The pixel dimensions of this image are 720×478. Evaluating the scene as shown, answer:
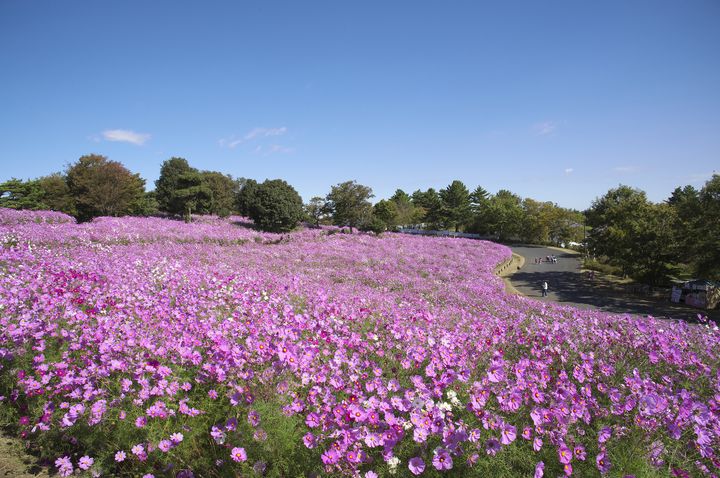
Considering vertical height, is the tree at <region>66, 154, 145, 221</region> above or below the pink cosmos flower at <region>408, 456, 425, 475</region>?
above

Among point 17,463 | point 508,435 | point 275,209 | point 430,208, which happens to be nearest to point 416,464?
point 508,435

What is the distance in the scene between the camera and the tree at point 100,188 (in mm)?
25094

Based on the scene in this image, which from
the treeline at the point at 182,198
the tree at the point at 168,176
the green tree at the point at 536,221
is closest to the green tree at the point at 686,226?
the treeline at the point at 182,198

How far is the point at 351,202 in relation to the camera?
103 feet

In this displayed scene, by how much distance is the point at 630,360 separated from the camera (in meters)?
5.04

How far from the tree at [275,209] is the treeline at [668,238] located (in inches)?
1003

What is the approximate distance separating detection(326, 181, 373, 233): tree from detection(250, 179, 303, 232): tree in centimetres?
426

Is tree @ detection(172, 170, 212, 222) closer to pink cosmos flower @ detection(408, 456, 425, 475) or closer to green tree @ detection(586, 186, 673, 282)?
pink cosmos flower @ detection(408, 456, 425, 475)

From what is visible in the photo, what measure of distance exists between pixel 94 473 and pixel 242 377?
1495 millimetres

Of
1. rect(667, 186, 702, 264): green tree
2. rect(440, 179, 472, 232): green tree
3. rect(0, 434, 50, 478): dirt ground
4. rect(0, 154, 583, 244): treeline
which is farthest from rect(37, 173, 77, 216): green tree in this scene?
rect(440, 179, 472, 232): green tree

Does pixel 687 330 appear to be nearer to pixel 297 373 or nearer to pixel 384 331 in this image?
pixel 384 331

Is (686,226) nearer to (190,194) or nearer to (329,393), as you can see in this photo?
(329,393)

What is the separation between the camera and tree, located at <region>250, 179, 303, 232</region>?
26.7m

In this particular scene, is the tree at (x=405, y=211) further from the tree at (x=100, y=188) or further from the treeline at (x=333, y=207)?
the tree at (x=100, y=188)
